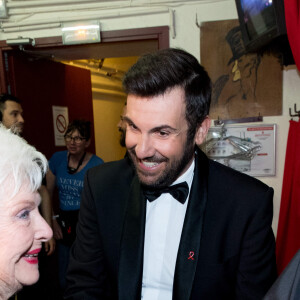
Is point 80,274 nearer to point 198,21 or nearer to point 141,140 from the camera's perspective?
point 141,140

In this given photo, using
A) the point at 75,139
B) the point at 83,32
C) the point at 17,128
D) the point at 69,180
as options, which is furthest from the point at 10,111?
the point at 83,32

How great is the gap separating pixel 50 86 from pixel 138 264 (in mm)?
2864

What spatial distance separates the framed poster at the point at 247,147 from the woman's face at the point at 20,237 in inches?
76.6

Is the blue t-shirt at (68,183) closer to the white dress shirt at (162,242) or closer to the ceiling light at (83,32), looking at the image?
the ceiling light at (83,32)

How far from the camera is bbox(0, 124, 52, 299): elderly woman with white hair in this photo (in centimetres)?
94

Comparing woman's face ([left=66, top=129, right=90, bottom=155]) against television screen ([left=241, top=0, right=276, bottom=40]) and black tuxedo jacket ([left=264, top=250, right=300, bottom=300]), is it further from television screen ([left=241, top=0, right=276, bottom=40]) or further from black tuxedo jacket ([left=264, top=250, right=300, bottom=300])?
black tuxedo jacket ([left=264, top=250, right=300, bottom=300])

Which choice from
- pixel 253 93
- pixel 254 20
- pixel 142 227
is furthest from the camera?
pixel 253 93

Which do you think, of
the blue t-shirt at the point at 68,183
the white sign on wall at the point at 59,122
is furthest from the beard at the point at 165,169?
the white sign on wall at the point at 59,122

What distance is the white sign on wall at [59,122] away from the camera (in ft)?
11.9

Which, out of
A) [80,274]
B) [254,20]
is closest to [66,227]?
[80,274]

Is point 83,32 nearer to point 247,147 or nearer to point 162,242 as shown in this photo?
point 247,147

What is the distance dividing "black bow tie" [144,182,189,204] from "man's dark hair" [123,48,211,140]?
23 cm

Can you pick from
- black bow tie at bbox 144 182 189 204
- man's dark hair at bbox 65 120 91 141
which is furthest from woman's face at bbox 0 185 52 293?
man's dark hair at bbox 65 120 91 141

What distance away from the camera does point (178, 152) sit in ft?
4.25
